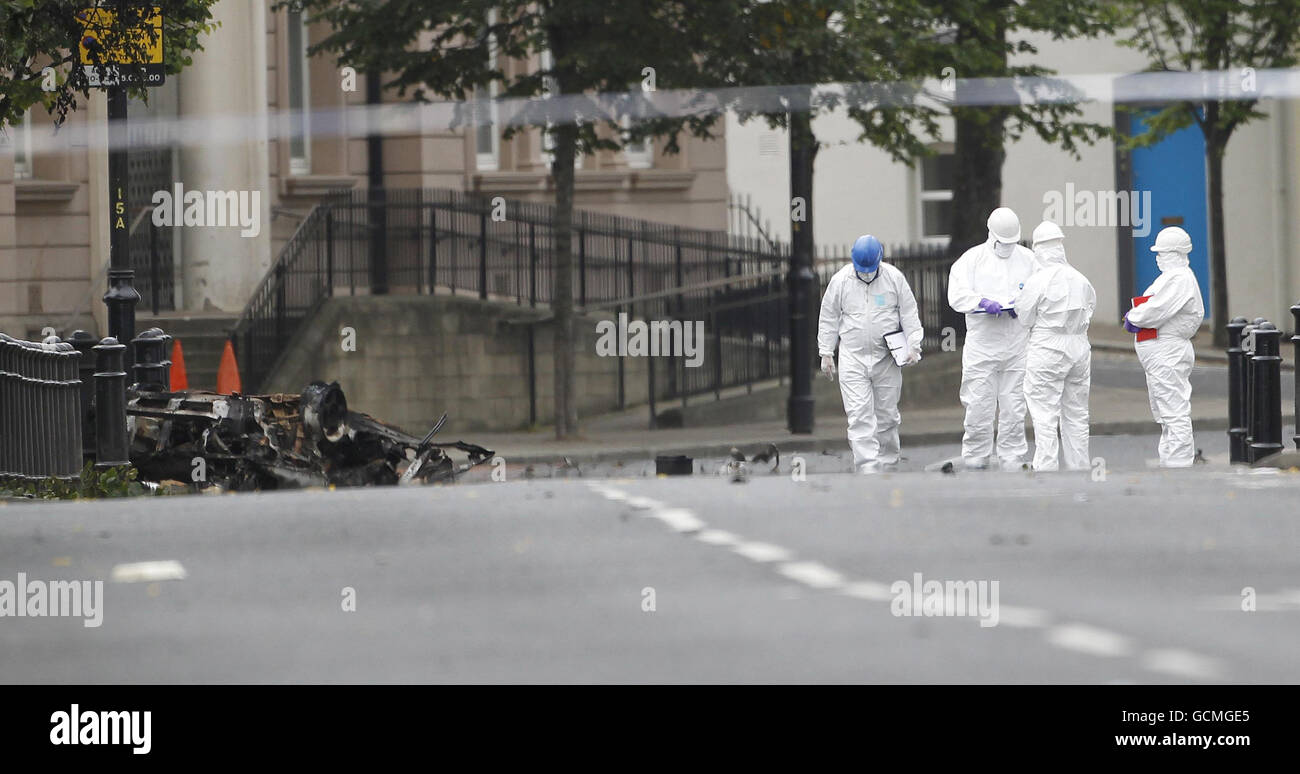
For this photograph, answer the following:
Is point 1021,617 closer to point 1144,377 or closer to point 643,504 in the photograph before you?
point 643,504

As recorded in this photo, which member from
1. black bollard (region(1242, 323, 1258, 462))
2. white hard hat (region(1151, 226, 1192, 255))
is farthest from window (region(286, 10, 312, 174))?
black bollard (region(1242, 323, 1258, 462))

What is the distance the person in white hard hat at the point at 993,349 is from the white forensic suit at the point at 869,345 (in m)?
0.42

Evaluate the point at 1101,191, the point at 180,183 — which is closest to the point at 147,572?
the point at 180,183

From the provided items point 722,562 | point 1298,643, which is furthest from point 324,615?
point 1298,643

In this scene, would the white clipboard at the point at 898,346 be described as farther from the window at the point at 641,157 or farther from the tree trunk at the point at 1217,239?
the tree trunk at the point at 1217,239

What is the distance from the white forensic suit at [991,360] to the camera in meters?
13.5

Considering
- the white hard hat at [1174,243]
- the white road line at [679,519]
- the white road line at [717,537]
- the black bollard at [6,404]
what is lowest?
the white road line at [717,537]

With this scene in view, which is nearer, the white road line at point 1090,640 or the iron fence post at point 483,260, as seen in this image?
the white road line at point 1090,640

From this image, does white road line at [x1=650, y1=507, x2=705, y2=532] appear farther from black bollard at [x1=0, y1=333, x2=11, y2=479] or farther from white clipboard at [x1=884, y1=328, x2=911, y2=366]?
white clipboard at [x1=884, y1=328, x2=911, y2=366]

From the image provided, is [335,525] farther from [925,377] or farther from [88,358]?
[925,377]

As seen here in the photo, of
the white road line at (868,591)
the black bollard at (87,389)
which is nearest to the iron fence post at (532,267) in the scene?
the black bollard at (87,389)

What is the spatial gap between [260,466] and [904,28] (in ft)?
29.6

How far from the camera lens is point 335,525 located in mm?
8906
